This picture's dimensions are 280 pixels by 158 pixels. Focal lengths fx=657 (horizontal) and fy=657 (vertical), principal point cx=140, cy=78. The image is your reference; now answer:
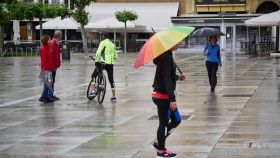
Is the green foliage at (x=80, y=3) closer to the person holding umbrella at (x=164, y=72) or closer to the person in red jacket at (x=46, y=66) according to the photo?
the person in red jacket at (x=46, y=66)

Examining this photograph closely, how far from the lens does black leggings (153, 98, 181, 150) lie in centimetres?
859

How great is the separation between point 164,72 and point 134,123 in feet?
13.0

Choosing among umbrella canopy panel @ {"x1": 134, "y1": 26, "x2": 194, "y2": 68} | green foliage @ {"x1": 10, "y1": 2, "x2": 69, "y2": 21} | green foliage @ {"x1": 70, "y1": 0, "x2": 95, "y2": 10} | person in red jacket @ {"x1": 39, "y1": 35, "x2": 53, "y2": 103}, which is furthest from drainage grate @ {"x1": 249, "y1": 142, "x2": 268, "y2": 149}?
green foliage @ {"x1": 10, "y1": 2, "x2": 69, "y2": 21}

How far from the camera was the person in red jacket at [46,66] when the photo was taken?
1628cm

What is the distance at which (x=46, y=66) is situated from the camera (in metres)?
16.4

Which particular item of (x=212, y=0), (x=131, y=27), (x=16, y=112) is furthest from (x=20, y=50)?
(x=16, y=112)

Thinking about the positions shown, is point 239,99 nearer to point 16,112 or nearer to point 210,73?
point 210,73

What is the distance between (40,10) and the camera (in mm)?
50531

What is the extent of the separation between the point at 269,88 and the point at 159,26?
36813 millimetres

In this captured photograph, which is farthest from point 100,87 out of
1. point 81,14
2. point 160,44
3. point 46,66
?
point 81,14

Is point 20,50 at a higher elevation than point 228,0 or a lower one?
lower

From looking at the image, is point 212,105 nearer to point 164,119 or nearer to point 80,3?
point 164,119

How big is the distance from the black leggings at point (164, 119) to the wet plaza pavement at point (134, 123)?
19.0 inches

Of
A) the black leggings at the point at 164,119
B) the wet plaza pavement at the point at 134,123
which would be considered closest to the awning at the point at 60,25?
the wet plaza pavement at the point at 134,123
